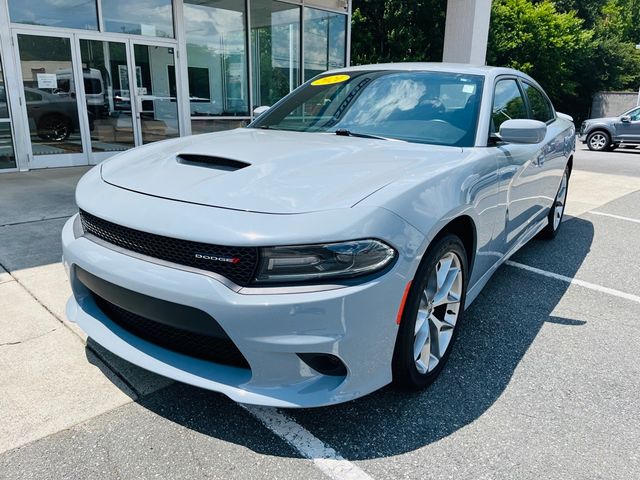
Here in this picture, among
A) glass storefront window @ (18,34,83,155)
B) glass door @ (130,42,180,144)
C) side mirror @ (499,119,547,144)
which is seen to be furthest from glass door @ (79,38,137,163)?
side mirror @ (499,119,547,144)

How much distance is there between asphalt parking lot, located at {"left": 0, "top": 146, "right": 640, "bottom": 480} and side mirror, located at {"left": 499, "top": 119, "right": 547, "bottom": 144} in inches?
47.2

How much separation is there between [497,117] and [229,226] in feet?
7.30

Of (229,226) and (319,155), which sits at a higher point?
(319,155)

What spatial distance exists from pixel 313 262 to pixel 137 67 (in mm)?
9194

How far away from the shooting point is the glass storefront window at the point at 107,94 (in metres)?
9.20

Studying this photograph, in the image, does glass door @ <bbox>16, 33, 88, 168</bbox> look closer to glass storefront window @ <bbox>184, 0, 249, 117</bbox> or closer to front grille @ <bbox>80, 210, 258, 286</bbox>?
glass storefront window @ <bbox>184, 0, 249, 117</bbox>

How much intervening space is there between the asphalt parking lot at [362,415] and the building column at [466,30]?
1121 centimetres

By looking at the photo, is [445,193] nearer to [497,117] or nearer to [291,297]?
[291,297]

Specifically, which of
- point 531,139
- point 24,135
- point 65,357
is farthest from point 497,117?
point 24,135

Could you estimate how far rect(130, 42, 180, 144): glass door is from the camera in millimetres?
9852

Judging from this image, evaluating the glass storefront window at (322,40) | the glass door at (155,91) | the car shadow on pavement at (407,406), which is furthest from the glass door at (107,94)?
the car shadow on pavement at (407,406)

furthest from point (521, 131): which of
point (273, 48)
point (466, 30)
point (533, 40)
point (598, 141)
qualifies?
point (533, 40)

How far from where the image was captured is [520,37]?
28.0 meters

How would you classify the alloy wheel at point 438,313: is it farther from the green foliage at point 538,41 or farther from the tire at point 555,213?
the green foliage at point 538,41
